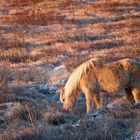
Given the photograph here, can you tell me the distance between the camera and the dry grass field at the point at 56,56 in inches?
351

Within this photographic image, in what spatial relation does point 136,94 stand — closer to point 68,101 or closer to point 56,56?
point 68,101

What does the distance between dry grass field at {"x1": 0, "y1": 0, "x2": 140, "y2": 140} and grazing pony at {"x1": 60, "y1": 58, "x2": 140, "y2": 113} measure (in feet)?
1.17

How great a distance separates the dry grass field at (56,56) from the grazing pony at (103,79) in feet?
1.17

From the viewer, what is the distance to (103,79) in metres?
10.1

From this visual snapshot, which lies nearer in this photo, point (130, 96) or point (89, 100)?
point (89, 100)

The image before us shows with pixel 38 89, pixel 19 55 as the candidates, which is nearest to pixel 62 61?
pixel 19 55

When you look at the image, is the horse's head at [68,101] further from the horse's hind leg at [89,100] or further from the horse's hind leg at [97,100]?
the horse's hind leg at [97,100]

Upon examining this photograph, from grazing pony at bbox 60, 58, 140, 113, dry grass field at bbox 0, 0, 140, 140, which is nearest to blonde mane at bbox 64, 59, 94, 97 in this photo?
→ grazing pony at bbox 60, 58, 140, 113

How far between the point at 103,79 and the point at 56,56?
21.5 feet

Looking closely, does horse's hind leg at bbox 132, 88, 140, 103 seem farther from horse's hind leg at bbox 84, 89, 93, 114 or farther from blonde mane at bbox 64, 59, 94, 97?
blonde mane at bbox 64, 59, 94, 97

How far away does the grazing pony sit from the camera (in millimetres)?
10070

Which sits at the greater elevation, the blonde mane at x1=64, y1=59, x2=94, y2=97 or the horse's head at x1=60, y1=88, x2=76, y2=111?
the blonde mane at x1=64, y1=59, x2=94, y2=97

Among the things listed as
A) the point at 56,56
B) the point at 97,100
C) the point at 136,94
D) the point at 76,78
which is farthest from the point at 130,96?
the point at 56,56

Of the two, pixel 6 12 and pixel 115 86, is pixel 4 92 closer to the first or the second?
pixel 115 86
